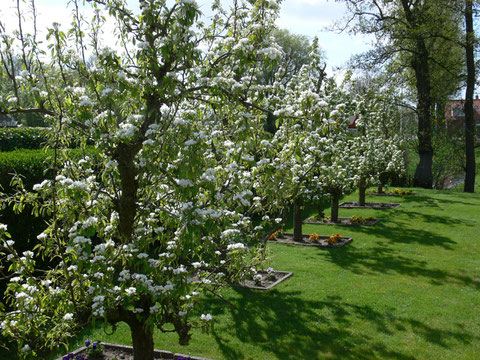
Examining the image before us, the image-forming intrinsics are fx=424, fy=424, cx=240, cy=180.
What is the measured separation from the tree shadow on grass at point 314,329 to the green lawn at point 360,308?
1 centimetres

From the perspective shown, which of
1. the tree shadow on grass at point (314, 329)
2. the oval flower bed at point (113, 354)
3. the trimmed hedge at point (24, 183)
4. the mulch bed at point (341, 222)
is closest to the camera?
the oval flower bed at point (113, 354)

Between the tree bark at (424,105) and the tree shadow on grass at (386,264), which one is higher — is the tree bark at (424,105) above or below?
above

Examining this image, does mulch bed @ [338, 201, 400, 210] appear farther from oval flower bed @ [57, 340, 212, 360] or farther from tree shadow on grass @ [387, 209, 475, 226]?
oval flower bed @ [57, 340, 212, 360]

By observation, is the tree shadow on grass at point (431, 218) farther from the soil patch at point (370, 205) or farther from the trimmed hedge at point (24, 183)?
the trimmed hedge at point (24, 183)

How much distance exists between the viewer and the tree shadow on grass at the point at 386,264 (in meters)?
8.71

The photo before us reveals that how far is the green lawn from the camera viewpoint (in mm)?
5926

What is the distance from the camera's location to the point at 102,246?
11.1 feet

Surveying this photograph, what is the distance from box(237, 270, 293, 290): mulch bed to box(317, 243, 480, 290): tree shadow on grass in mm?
1555

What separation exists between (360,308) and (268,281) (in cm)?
214

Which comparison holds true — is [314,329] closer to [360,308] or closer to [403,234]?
[360,308]

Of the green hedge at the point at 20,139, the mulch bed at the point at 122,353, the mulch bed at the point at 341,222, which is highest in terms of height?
the green hedge at the point at 20,139

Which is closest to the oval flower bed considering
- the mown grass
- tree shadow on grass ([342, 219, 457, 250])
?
the mown grass

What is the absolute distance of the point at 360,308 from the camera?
24.0 ft

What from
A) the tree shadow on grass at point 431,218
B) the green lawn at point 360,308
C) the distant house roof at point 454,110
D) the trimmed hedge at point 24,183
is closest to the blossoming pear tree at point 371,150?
the tree shadow on grass at point 431,218
